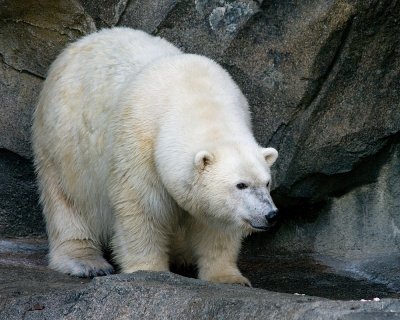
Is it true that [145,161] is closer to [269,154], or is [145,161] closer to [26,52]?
[269,154]

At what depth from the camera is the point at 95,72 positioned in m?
6.65

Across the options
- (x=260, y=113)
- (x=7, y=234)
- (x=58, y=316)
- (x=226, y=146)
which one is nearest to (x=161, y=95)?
(x=226, y=146)

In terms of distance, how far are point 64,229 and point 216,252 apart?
1190mm

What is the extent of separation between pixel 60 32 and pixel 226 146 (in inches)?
85.0

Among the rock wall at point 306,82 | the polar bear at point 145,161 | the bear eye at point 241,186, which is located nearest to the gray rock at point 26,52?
the rock wall at point 306,82

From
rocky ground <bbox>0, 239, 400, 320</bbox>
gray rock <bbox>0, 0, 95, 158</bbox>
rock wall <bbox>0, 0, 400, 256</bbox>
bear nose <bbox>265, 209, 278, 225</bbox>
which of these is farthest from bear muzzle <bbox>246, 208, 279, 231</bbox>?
gray rock <bbox>0, 0, 95, 158</bbox>

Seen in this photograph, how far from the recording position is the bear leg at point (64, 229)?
6.90 meters

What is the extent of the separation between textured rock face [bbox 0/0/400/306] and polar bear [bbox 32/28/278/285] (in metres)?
0.47

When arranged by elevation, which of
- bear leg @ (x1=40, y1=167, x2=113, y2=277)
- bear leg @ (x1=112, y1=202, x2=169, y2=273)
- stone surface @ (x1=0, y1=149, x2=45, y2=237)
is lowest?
stone surface @ (x1=0, y1=149, x2=45, y2=237)

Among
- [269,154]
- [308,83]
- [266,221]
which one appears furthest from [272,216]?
[308,83]

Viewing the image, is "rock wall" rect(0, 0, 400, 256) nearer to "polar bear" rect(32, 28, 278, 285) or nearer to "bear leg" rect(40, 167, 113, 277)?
"polar bear" rect(32, 28, 278, 285)

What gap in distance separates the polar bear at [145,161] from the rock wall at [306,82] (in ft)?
1.53

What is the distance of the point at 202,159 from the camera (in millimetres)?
5664

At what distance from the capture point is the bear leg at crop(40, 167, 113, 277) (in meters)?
6.90
